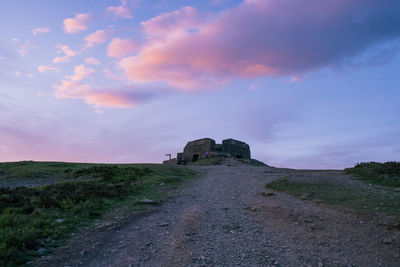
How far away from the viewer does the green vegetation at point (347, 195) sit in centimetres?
1071

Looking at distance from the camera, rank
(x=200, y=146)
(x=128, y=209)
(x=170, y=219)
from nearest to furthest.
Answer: (x=170, y=219) < (x=128, y=209) < (x=200, y=146)

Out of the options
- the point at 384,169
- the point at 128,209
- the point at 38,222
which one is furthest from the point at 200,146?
the point at 38,222

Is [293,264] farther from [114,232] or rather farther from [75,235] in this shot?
[75,235]

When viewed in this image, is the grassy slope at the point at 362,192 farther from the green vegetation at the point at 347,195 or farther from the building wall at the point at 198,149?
the building wall at the point at 198,149

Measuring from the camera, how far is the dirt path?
705 cm

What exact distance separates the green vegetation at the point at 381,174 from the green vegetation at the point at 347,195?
304 centimetres

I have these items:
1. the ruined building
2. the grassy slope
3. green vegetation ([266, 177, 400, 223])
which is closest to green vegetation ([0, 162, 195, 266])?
green vegetation ([266, 177, 400, 223])

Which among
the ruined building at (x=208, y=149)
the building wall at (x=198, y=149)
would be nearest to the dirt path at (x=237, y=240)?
the ruined building at (x=208, y=149)

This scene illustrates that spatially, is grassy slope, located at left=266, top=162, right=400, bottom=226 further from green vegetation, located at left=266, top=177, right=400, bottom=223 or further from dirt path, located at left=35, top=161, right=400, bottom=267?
dirt path, located at left=35, top=161, right=400, bottom=267

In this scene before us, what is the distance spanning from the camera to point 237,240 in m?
8.50

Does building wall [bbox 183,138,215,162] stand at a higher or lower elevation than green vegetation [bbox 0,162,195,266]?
higher

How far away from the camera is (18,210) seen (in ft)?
36.0

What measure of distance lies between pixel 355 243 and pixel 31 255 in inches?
351

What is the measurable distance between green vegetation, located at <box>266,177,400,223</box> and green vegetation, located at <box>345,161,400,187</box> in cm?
304
